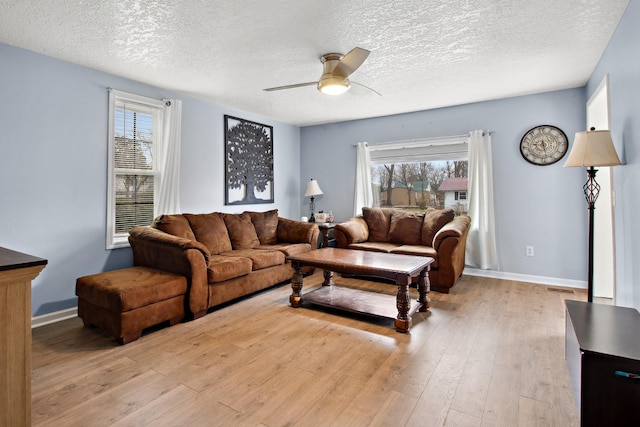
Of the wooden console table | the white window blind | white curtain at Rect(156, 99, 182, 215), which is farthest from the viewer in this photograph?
the white window blind

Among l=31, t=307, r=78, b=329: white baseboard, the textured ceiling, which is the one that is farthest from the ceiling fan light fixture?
l=31, t=307, r=78, b=329: white baseboard

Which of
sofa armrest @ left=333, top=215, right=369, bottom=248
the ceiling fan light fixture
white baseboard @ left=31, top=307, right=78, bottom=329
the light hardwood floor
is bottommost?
the light hardwood floor

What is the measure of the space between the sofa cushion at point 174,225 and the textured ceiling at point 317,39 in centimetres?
153

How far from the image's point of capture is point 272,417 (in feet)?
5.61

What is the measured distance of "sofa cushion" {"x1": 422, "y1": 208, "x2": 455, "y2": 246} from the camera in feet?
14.5

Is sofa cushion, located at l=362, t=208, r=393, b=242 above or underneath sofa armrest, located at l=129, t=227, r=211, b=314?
above

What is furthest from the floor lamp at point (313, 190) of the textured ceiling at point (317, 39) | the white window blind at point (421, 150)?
the textured ceiling at point (317, 39)

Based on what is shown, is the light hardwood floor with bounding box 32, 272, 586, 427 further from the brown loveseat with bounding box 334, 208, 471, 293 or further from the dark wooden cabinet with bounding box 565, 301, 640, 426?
the brown loveseat with bounding box 334, 208, 471, 293

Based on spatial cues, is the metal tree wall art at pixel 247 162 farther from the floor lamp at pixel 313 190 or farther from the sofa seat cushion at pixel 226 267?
the sofa seat cushion at pixel 226 267

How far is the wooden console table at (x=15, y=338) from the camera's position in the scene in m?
1.26

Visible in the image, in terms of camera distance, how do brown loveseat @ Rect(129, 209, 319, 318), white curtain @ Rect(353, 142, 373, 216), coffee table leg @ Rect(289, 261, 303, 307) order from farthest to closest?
1. white curtain @ Rect(353, 142, 373, 216)
2. coffee table leg @ Rect(289, 261, 303, 307)
3. brown loveseat @ Rect(129, 209, 319, 318)

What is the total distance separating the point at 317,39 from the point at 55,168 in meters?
2.66

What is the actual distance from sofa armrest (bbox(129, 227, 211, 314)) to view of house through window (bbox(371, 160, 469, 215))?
332 centimetres

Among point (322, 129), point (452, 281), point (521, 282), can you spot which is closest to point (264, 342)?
point (452, 281)
